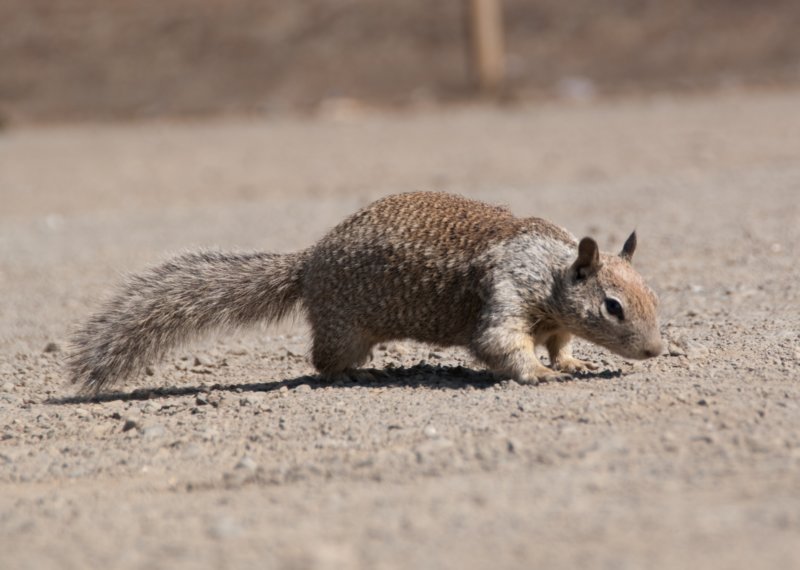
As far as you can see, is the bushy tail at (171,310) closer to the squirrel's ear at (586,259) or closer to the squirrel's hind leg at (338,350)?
the squirrel's hind leg at (338,350)

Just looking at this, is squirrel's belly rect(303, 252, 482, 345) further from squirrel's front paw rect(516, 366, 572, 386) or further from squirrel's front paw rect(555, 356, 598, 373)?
squirrel's front paw rect(555, 356, 598, 373)

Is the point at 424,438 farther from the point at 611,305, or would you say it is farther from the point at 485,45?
the point at 485,45

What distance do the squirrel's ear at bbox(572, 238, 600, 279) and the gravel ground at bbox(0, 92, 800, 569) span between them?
55 centimetres

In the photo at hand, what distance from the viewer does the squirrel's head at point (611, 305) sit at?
243 inches

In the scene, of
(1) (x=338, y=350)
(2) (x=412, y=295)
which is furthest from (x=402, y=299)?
(1) (x=338, y=350)

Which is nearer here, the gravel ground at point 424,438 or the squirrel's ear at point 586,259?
the gravel ground at point 424,438

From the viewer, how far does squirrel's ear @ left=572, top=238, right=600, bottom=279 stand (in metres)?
6.15

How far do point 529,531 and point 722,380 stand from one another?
A: 2.20 meters

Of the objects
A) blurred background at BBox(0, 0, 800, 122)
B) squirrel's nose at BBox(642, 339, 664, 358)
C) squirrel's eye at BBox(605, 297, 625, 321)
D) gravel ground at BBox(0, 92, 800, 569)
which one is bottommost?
gravel ground at BBox(0, 92, 800, 569)

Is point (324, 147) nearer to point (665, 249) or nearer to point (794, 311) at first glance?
point (665, 249)

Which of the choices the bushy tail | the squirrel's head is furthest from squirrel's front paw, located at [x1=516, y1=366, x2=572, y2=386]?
the bushy tail

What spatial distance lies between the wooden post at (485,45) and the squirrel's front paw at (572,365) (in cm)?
1585

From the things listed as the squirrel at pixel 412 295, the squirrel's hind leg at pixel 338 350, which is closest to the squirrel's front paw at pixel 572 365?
the squirrel at pixel 412 295

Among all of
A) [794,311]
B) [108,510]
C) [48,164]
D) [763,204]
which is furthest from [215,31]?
[108,510]
